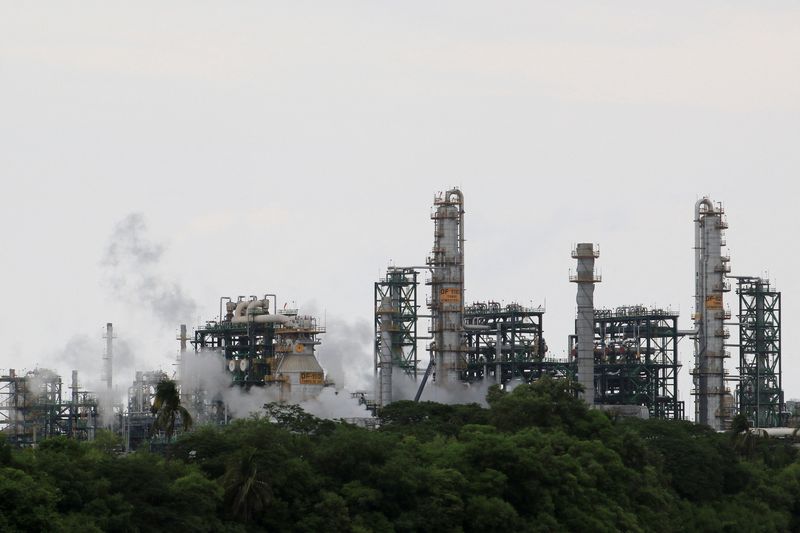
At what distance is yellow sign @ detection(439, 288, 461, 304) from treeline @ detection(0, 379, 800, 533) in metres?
27.6

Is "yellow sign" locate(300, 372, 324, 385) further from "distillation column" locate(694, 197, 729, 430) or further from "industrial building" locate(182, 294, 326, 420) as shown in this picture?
"distillation column" locate(694, 197, 729, 430)

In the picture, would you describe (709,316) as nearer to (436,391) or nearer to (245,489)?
(436,391)

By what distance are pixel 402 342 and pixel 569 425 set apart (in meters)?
50.7

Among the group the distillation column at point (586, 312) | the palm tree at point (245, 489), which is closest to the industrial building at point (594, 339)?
the distillation column at point (586, 312)

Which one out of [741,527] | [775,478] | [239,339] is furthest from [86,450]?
[239,339]

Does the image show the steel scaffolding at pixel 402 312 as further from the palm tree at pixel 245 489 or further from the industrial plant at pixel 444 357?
the palm tree at pixel 245 489

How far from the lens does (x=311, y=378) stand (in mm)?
157125

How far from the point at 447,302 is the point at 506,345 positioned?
18.1 m

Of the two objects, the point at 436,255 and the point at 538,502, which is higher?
the point at 436,255

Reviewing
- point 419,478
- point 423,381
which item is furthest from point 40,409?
point 419,478

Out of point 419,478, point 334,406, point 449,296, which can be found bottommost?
point 419,478

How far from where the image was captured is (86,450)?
8050 centimetres

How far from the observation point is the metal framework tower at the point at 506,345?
16900 cm

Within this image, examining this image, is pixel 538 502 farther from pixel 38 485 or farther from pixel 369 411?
pixel 369 411
